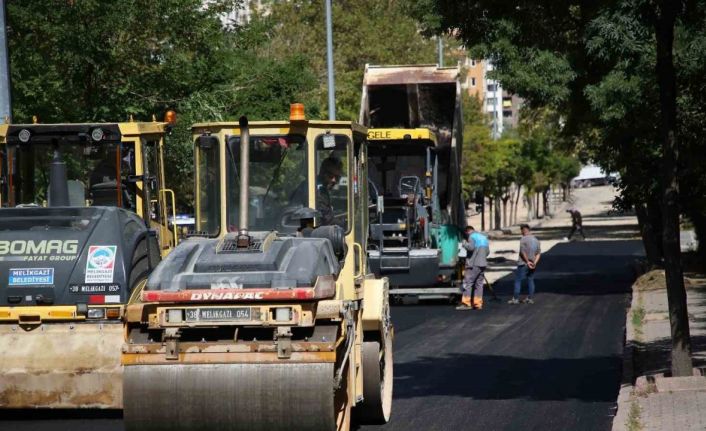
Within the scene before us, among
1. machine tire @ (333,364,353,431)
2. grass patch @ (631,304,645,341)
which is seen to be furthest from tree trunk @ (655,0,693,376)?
grass patch @ (631,304,645,341)

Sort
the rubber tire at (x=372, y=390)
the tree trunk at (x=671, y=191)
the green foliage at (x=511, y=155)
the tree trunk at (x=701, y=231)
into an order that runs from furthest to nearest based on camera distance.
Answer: the green foliage at (x=511, y=155) → the tree trunk at (x=701, y=231) → the tree trunk at (x=671, y=191) → the rubber tire at (x=372, y=390)


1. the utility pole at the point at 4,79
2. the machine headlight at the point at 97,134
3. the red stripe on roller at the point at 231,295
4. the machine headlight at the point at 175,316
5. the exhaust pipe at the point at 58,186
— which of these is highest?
the utility pole at the point at 4,79

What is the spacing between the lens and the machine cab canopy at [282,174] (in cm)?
1134

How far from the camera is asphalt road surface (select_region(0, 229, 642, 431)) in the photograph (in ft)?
39.2

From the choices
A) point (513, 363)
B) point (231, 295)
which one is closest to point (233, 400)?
point (231, 295)

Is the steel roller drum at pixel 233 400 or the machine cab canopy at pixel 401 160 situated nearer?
the steel roller drum at pixel 233 400

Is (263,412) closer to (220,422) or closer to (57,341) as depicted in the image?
(220,422)

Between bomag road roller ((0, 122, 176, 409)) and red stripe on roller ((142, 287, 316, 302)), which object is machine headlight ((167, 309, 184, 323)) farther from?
bomag road roller ((0, 122, 176, 409))

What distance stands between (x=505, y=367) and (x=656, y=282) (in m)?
13.0

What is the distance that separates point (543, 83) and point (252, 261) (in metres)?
19.5

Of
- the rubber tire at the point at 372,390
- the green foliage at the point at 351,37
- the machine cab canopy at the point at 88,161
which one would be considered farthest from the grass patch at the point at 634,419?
the green foliage at the point at 351,37

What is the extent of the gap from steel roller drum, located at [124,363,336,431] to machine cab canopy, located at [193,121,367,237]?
2494mm

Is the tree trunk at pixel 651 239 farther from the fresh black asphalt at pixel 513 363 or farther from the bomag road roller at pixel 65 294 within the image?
the bomag road roller at pixel 65 294

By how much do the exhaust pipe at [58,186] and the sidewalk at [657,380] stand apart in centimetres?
575
